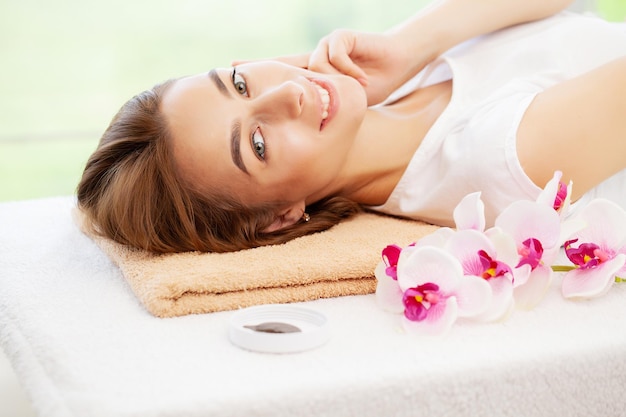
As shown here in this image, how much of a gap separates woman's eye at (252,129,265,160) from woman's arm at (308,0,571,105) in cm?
35

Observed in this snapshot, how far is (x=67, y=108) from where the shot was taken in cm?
408

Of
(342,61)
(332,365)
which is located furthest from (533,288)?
(342,61)

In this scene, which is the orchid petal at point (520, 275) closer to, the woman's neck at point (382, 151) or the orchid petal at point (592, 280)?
the orchid petal at point (592, 280)

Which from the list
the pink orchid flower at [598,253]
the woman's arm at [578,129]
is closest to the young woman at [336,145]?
the woman's arm at [578,129]

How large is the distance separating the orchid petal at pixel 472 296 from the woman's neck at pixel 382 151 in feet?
1.97

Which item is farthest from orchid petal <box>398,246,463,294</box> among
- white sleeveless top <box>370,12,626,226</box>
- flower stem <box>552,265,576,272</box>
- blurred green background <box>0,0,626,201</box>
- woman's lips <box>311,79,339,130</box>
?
blurred green background <box>0,0,626,201</box>

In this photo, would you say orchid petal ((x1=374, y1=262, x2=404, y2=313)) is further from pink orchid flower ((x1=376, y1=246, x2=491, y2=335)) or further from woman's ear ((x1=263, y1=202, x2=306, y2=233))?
woman's ear ((x1=263, y1=202, x2=306, y2=233))

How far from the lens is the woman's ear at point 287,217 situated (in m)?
1.48

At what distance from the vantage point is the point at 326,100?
1.46 metres

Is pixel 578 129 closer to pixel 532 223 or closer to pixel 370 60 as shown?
pixel 532 223

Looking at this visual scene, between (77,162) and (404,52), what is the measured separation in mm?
2974

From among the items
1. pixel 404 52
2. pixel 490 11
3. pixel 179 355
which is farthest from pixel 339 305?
pixel 490 11

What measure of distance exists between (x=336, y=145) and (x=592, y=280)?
0.55 metres

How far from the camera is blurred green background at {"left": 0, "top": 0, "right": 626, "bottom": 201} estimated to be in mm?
3738
